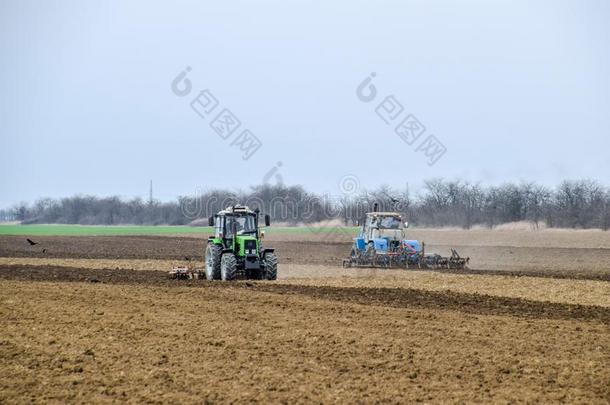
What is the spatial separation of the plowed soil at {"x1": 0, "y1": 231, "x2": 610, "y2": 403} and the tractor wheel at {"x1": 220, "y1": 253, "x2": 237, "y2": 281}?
2.97 feet

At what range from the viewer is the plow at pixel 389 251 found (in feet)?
106

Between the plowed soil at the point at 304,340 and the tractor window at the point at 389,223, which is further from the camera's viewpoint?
the tractor window at the point at 389,223

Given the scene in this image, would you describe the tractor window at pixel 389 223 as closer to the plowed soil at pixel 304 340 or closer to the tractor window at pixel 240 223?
the plowed soil at pixel 304 340

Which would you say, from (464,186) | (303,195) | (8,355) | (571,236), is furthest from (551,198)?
(8,355)

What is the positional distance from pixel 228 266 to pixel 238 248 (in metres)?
0.78

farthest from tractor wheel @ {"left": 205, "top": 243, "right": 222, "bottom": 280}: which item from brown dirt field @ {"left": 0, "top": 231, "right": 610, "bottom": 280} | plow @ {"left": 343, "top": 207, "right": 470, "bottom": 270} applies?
brown dirt field @ {"left": 0, "top": 231, "right": 610, "bottom": 280}

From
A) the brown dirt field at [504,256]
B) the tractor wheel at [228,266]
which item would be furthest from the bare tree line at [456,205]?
the tractor wheel at [228,266]

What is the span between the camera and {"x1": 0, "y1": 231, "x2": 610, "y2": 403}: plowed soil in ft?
34.1

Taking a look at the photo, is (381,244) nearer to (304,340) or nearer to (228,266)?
(228,266)

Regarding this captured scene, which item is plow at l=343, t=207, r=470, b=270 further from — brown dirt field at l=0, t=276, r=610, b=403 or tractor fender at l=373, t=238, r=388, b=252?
brown dirt field at l=0, t=276, r=610, b=403

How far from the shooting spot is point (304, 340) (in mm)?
13820

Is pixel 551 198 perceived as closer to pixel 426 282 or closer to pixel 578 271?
pixel 578 271

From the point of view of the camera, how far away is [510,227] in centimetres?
6312

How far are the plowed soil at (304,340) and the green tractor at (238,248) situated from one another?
868mm
